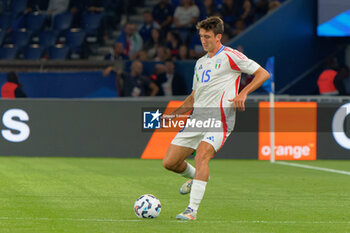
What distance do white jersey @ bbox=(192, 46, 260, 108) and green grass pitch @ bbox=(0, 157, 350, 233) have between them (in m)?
1.30

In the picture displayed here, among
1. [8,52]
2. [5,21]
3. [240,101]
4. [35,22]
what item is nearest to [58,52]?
[8,52]

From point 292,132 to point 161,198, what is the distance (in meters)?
8.61

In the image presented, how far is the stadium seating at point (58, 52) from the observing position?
23661mm

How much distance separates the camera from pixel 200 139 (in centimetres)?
896

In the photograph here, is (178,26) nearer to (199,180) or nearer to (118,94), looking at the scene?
(118,94)

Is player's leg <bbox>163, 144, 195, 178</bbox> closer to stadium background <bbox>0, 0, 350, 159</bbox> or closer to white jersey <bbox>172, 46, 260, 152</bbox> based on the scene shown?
white jersey <bbox>172, 46, 260, 152</bbox>

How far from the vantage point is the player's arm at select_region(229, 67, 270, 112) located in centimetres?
841

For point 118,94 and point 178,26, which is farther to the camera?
point 178,26

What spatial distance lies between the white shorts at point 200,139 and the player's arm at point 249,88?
1.33 feet

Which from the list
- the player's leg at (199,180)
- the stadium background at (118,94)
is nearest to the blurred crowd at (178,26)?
the stadium background at (118,94)

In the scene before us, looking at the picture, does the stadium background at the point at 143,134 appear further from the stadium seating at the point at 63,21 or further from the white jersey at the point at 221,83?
the white jersey at the point at 221,83

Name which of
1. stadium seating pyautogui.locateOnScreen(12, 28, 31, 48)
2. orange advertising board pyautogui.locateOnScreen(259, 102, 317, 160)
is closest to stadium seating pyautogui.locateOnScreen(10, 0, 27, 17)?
stadium seating pyautogui.locateOnScreen(12, 28, 31, 48)

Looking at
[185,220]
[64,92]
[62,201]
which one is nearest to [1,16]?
[64,92]

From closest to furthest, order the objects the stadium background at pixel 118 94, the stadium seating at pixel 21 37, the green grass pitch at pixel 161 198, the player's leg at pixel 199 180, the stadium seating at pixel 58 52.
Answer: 1. the green grass pitch at pixel 161 198
2. the player's leg at pixel 199 180
3. the stadium background at pixel 118 94
4. the stadium seating at pixel 58 52
5. the stadium seating at pixel 21 37
